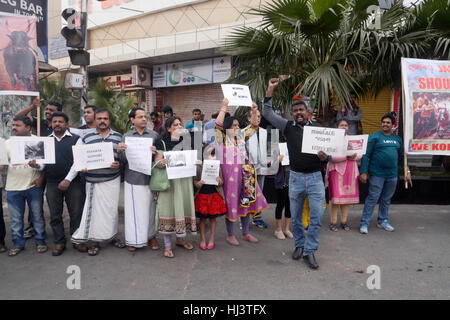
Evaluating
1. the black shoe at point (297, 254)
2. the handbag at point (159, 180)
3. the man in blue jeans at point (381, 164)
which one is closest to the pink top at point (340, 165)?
the man in blue jeans at point (381, 164)

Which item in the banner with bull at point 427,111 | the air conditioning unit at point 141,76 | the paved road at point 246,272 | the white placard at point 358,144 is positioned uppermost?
the air conditioning unit at point 141,76

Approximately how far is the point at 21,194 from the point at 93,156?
109 centimetres

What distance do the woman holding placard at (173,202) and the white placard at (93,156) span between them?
571 millimetres

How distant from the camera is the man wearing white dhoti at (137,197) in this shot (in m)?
4.14

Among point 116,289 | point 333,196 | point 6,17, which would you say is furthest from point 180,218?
point 6,17

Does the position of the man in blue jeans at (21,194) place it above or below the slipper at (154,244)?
above

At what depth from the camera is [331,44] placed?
566 centimetres

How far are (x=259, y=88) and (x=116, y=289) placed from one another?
3.80 metres

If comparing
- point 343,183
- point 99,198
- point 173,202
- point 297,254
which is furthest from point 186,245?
point 343,183

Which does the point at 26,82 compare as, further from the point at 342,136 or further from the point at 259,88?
the point at 342,136

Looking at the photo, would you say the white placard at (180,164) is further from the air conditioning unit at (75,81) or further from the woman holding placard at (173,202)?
the air conditioning unit at (75,81)

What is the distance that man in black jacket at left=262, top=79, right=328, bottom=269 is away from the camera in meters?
3.83

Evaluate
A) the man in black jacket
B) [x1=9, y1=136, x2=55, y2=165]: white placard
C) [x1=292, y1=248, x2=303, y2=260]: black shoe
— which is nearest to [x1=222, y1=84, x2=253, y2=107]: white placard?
the man in black jacket

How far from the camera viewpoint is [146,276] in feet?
11.6
